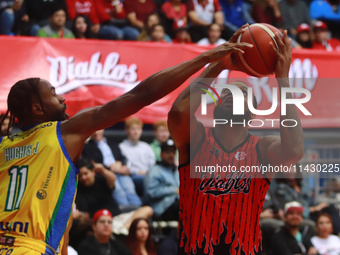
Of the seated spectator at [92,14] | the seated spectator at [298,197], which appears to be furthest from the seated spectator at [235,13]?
the seated spectator at [298,197]

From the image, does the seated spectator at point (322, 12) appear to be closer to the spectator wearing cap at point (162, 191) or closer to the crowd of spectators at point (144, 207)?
the crowd of spectators at point (144, 207)

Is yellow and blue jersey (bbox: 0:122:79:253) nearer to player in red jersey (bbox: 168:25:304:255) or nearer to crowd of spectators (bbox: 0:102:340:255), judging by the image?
player in red jersey (bbox: 168:25:304:255)

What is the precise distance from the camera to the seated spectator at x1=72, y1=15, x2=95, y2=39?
11.0m

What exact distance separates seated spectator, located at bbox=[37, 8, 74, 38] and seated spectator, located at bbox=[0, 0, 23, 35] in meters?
0.55

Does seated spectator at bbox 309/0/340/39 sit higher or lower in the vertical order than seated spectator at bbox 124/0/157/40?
higher

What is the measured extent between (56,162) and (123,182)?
4.89 metres

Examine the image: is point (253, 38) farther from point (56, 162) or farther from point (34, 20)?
point (34, 20)

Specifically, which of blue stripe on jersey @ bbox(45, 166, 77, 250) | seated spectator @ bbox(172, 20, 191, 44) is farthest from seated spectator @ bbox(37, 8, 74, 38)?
blue stripe on jersey @ bbox(45, 166, 77, 250)

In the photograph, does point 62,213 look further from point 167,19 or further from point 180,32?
point 167,19

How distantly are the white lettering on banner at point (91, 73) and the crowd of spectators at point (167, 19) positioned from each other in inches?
54.2

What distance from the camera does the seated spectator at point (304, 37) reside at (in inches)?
533

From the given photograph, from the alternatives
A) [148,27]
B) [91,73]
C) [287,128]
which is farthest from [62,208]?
[148,27]

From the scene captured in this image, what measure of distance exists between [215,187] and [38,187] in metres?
1.42

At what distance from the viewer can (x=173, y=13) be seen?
1295cm
